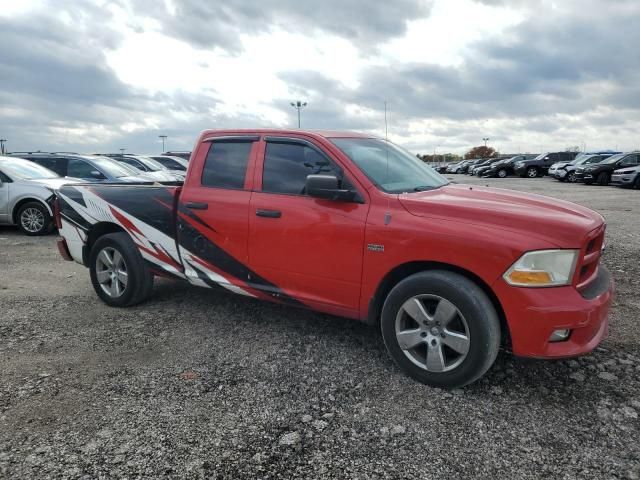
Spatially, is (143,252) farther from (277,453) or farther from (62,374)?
(277,453)

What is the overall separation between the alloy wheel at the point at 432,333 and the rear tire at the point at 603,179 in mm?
23363

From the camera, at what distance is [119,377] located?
3381 mm

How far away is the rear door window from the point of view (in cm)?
407

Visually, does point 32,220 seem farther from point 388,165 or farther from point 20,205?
point 388,165

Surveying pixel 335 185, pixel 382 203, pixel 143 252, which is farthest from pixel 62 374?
pixel 382 203

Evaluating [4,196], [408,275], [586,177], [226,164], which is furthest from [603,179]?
[4,196]

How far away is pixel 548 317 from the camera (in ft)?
9.20

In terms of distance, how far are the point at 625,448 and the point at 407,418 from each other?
3.91 feet

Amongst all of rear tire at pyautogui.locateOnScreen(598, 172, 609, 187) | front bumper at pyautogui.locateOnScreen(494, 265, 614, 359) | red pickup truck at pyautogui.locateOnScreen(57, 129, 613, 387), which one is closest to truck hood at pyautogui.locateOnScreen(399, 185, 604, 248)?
red pickup truck at pyautogui.locateOnScreen(57, 129, 613, 387)

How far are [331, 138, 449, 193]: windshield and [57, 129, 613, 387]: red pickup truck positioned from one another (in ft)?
0.06

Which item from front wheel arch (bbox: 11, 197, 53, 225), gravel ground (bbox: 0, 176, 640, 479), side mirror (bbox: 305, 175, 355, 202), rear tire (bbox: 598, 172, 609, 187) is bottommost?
gravel ground (bbox: 0, 176, 640, 479)

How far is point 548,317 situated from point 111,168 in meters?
10.6

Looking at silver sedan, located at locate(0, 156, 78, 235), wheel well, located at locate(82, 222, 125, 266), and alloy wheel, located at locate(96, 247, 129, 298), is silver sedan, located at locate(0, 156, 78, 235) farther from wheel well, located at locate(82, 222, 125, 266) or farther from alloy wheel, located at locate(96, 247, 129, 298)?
alloy wheel, located at locate(96, 247, 129, 298)

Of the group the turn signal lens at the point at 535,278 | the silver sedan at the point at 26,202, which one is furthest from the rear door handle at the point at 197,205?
the silver sedan at the point at 26,202
